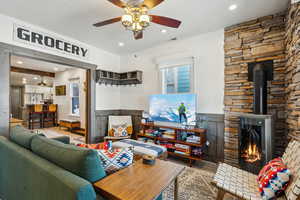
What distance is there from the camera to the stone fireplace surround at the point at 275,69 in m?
1.95

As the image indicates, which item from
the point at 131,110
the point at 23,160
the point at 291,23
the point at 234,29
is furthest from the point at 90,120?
the point at 291,23

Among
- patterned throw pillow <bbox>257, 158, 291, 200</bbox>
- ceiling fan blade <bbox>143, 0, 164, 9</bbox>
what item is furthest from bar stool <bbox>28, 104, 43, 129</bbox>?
patterned throw pillow <bbox>257, 158, 291, 200</bbox>

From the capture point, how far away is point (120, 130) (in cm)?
390

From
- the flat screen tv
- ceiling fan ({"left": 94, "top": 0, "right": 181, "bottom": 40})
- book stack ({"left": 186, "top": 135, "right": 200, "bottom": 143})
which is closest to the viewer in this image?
ceiling fan ({"left": 94, "top": 0, "right": 181, "bottom": 40})

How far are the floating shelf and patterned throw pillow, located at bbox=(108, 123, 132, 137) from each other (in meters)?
1.31

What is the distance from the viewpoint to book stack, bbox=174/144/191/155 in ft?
9.49

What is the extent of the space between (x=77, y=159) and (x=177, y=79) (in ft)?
9.57

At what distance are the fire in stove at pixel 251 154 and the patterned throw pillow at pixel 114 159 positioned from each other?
6.64 feet

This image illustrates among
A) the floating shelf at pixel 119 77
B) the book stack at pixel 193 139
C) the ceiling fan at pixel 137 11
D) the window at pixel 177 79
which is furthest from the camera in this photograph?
the floating shelf at pixel 119 77

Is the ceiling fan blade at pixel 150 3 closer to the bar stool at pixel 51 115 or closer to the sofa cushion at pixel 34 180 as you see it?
the sofa cushion at pixel 34 180

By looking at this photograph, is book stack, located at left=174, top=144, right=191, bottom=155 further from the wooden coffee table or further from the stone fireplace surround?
the wooden coffee table

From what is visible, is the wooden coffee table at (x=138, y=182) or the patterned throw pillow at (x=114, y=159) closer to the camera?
the wooden coffee table at (x=138, y=182)

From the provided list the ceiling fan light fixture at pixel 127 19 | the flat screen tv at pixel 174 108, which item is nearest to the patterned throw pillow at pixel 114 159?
the ceiling fan light fixture at pixel 127 19

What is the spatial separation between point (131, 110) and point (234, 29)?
127 inches
